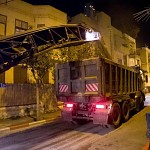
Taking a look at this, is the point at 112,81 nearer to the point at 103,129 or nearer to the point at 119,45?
the point at 103,129

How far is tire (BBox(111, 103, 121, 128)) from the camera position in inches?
424

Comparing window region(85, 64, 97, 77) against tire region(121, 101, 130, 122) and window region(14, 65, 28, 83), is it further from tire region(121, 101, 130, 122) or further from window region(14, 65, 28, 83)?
window region(14, 65, 28, 83)

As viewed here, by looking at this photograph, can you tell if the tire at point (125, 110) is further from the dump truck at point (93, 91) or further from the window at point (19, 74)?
the window at point (19, 74)

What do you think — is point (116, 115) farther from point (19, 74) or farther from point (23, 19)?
point (23, 19)

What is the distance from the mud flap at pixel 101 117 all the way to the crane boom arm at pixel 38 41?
3111 mm

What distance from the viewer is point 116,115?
11.2 metres

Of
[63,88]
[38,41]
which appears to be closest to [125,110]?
[63,88]

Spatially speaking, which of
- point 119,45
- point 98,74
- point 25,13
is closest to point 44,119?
point 98,74

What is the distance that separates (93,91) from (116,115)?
1.96m

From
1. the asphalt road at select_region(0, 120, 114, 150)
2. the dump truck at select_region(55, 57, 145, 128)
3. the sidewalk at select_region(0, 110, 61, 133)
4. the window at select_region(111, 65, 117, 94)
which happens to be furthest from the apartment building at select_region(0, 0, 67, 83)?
the window at select_region(111, 65, 117, 94)

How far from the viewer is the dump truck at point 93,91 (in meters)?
9.96

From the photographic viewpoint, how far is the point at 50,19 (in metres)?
22.2

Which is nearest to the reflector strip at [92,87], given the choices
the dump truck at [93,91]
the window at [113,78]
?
the dump truck at [93,91]

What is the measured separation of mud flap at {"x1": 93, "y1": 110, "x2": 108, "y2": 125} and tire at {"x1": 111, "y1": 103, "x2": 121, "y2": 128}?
916 mm
